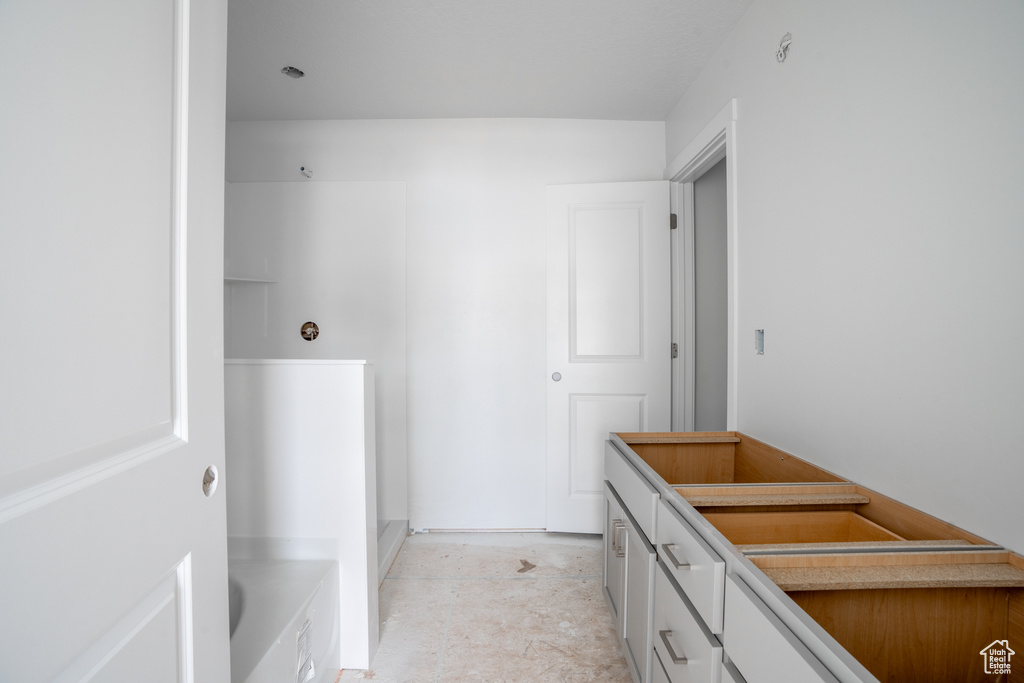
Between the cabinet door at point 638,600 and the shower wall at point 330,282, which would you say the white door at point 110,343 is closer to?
the cabinet door at point 638,600

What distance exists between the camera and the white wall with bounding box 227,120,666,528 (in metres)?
2.98

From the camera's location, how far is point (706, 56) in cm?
226

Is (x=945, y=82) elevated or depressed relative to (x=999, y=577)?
elevated

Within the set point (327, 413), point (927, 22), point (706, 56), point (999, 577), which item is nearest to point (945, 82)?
point (927, 22)

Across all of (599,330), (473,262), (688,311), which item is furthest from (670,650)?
(473,262)

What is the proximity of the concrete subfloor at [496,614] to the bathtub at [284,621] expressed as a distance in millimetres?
298

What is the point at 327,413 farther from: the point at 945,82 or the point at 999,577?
the point at 945,82

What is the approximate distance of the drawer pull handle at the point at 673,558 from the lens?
1071 millimetres

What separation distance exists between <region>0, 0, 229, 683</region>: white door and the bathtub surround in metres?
0.76

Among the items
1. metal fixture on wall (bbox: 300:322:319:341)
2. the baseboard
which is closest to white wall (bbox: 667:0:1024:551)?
the baseboard

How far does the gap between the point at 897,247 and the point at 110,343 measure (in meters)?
1.61

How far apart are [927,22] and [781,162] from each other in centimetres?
60

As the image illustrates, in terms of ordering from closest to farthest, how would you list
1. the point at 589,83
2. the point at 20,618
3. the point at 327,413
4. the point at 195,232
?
the point at 20,618 → the point at 195,232 → the point at 327,413 → the point at 589,83

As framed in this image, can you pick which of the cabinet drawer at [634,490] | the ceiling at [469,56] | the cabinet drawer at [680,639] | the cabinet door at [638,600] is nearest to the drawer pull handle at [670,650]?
the cabinet drawer at [680,639]
